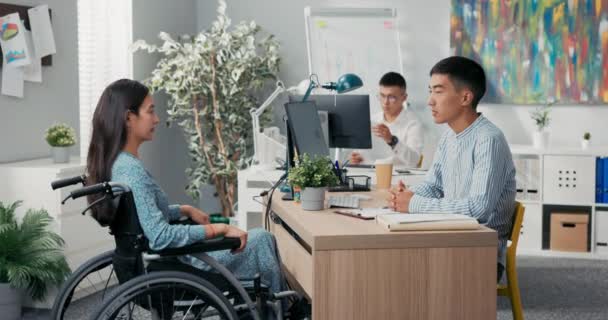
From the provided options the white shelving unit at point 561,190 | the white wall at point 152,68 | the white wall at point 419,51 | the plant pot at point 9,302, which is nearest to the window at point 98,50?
the white wall at point 152,68

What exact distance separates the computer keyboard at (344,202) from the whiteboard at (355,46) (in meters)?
2.96

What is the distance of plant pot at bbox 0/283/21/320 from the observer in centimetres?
382

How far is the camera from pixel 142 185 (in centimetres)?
Answer: 262

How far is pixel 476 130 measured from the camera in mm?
3014

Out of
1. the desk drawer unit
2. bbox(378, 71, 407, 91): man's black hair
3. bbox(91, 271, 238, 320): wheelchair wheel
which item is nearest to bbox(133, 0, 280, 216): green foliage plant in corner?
bbox(378, 71, 407, 91): man's black hair

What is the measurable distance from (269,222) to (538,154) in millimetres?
2683

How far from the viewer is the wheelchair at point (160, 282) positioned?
2.43 m

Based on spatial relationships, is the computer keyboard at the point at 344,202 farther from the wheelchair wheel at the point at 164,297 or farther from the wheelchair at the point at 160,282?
the wheelchair wheel at the point at 164,297

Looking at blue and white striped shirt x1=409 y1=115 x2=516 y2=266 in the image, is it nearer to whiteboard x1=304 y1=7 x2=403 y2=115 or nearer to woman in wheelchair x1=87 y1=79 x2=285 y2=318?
woman in wheelchair x1=87 y1=79 x2=285 y2=318

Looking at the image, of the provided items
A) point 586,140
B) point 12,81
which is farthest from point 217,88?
point 586,140

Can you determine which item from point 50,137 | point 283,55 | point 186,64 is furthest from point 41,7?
point 283,55

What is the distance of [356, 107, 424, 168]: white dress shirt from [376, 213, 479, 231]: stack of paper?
2.37 m

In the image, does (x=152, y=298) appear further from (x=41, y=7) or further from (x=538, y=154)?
(x=538, y=154)

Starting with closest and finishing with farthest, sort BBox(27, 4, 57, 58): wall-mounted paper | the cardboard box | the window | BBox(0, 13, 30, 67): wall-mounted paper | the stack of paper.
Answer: the stack of paper, BBox(0, 13, 30, 67): wall-mounted paper, BBox(27, 4, 57, 58): wall-mounted paper, the window, the cardboard box
